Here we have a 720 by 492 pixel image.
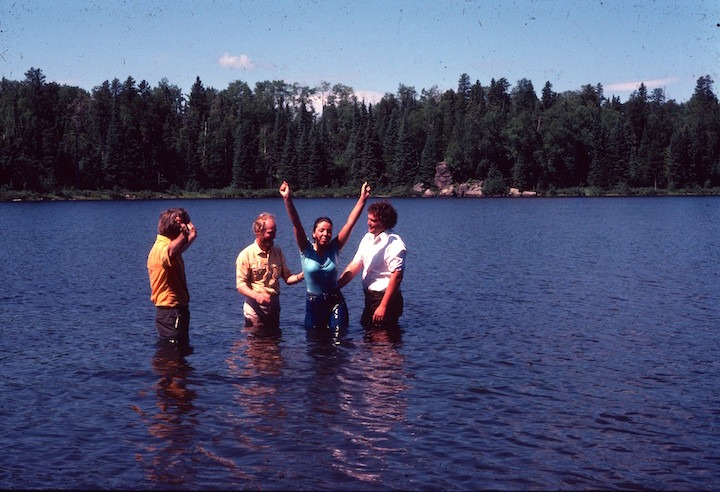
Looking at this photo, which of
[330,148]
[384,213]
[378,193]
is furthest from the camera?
[330,148]

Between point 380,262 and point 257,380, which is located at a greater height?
point 380,262

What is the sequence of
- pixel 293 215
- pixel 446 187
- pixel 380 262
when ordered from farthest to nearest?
pixel 446 187 < pixel 380 262 < pixel 293 215

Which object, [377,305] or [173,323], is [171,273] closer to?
[173,323]

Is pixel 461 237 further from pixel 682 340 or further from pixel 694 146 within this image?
pixel 694 146

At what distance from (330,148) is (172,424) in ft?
535

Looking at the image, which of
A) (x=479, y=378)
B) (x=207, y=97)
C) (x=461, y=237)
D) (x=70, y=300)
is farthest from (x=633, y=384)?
(x=207, y=97)

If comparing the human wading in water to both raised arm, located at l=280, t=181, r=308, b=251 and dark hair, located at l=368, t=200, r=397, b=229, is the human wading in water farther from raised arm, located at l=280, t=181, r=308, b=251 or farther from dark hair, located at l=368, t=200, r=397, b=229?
dark hair, located at l=368, t=200, r=397, b=229

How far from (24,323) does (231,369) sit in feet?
24.8

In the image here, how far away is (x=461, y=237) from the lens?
5050cm

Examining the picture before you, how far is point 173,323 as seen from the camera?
1295 cm

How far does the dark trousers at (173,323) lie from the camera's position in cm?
1288

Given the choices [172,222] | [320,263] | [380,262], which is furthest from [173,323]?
[380,262]

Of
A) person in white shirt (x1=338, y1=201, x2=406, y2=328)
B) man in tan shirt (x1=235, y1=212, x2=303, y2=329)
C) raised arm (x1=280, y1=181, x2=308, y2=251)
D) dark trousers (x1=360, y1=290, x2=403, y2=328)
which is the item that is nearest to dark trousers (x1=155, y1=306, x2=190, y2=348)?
man in tan shirt (x1=235, y1=212, x2=303, y2=329)

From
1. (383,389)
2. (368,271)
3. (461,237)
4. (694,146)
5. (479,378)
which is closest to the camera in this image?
(383,389)
